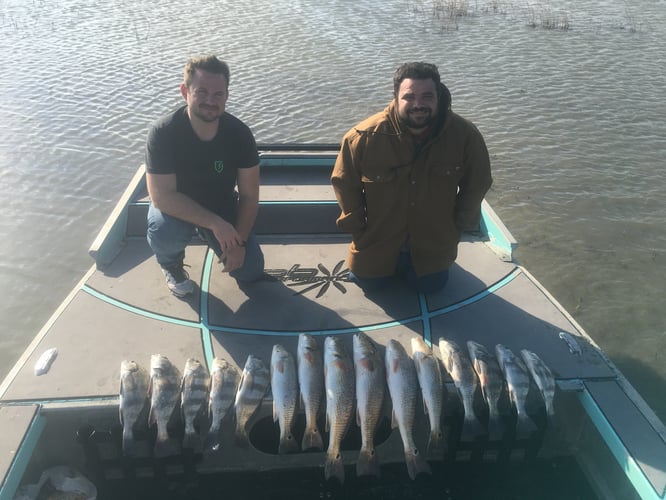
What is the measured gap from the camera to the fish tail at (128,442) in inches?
143

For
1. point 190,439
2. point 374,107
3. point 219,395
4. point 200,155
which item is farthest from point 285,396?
point 374,107

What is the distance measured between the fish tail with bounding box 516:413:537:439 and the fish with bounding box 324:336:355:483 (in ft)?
3.84

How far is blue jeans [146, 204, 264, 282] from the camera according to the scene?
4.65 metres

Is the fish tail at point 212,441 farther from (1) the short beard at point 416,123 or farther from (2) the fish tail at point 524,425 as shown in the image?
(1) the short beard at point 416,123

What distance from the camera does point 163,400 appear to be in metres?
3.78

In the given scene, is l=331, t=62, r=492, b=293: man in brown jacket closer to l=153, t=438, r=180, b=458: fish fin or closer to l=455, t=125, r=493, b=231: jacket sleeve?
l=455, t=125, r=493, b=231: jacket sleeve

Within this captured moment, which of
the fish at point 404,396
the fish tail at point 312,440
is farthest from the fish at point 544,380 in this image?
the fish tail at point 312,440

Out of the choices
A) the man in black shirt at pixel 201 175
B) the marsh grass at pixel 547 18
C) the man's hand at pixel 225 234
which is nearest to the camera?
the man in black shirt at pixel 201 175

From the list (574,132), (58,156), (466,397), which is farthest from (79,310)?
(574,132)

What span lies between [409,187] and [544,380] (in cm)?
176

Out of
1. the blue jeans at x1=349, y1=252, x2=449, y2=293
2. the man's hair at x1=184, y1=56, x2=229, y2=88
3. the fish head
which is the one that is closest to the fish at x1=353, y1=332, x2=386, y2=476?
the fish head

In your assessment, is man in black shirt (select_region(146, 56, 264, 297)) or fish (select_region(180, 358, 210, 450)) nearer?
fish (select_region(180, 358, 210, 450))

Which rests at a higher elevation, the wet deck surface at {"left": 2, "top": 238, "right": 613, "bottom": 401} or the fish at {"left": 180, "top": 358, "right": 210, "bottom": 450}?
the fish at {"left": 180, "top": 358, "right": 210, "bottom": 450}

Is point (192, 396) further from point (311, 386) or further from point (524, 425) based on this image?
point (524, 425)
